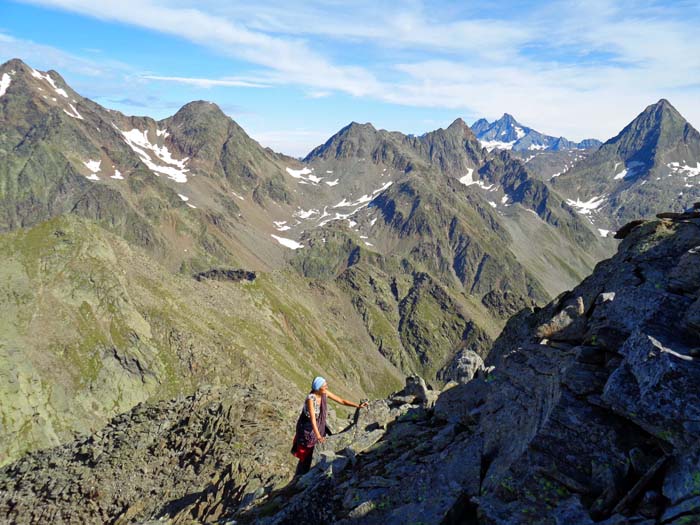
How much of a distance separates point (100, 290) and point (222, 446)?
296ft

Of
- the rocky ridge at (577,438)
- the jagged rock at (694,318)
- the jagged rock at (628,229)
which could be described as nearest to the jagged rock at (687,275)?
the rocky ridge at (577,438)

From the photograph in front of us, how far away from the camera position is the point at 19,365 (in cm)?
8562

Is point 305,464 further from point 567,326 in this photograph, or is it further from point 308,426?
point 567,326

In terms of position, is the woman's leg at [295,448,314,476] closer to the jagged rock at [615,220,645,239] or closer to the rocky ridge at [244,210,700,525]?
the rocky ridge at [244,210,700,525]

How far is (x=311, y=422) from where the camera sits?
18.9m

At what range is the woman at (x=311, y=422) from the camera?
739 inches

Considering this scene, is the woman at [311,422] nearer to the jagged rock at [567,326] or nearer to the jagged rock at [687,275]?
the jagged rock at [567,326]

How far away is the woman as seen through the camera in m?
18.8

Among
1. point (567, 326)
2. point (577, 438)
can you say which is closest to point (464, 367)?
point (567, 326)

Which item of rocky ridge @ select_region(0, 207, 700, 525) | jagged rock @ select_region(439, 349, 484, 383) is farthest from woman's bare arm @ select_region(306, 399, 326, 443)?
jagged rock @ select_region(439, 349, 484, 383)

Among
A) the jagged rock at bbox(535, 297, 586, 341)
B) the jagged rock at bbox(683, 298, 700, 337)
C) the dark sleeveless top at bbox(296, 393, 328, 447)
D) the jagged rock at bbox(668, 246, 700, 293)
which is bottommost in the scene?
the dark sleeveless top at bbox(296, 393, 328, 447)

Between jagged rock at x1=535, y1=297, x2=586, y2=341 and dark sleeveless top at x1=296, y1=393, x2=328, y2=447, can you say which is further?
dark sleeveless top at x1=296, y1=393, x2=328, y2=447

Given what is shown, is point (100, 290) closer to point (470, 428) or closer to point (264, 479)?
point (264, 479)

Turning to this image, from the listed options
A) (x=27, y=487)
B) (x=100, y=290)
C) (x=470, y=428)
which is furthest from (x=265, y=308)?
(x=470, y=428)
